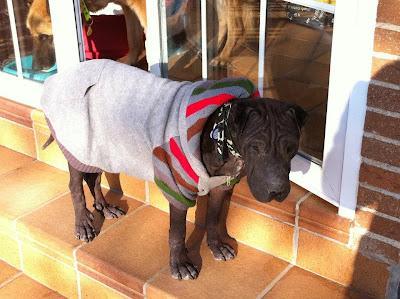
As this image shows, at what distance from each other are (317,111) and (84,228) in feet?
3.41

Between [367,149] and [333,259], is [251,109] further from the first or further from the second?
[333,259]

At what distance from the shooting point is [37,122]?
2971mm

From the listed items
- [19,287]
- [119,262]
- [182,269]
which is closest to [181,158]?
[182,269]

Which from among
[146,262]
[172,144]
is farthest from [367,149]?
[146,262]

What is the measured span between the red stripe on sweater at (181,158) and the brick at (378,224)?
0.58 m

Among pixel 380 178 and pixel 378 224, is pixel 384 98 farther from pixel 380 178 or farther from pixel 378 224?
pixel 378 224

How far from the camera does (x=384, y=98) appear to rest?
1.84 metres

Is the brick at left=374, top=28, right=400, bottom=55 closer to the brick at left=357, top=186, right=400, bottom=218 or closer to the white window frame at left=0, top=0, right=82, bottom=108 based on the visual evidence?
the brick at left=357, top=186, right=400, bottom=218

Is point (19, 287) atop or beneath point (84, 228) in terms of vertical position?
beneath

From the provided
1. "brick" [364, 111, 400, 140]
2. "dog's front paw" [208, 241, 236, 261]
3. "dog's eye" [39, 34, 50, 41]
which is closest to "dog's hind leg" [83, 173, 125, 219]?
"dog's front paw" [208, 241, 236, 261]

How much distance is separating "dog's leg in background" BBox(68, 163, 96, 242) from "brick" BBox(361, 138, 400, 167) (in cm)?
111

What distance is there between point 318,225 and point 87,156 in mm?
868

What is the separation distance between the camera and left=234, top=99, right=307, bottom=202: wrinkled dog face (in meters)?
1.67

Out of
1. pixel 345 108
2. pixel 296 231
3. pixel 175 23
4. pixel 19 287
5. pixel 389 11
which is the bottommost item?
pixel 19 287
